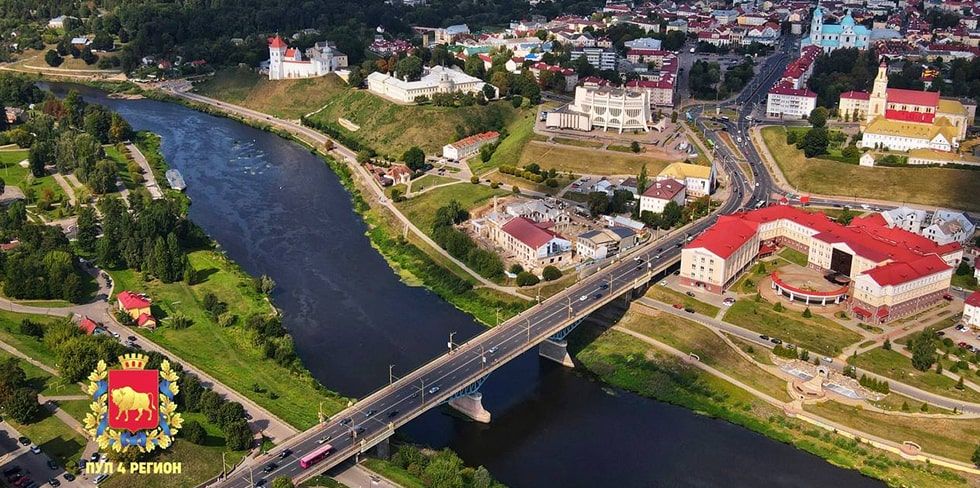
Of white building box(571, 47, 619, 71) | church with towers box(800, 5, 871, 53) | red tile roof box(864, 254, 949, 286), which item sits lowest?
red tile roof box(864, 254, 949, 286)

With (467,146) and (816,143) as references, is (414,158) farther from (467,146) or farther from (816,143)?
(816,143)

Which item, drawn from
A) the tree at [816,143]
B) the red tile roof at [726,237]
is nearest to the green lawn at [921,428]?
the red tile roof at [726,237]

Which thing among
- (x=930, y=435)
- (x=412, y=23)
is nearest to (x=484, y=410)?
(x=930, y=435)

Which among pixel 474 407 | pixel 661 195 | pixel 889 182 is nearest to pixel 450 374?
pixel 474 407

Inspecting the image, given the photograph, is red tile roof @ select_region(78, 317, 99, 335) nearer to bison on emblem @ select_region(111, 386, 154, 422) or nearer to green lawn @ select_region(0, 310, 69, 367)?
green lawn @ select_region(0, 310, 69, 367)

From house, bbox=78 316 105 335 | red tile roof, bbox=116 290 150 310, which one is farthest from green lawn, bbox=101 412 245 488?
red tile roof, bbox=116 290 150 310

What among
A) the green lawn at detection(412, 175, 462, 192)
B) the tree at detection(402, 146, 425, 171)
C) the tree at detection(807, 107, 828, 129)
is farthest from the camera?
the tree at detection(807, 107, 828, 129)
